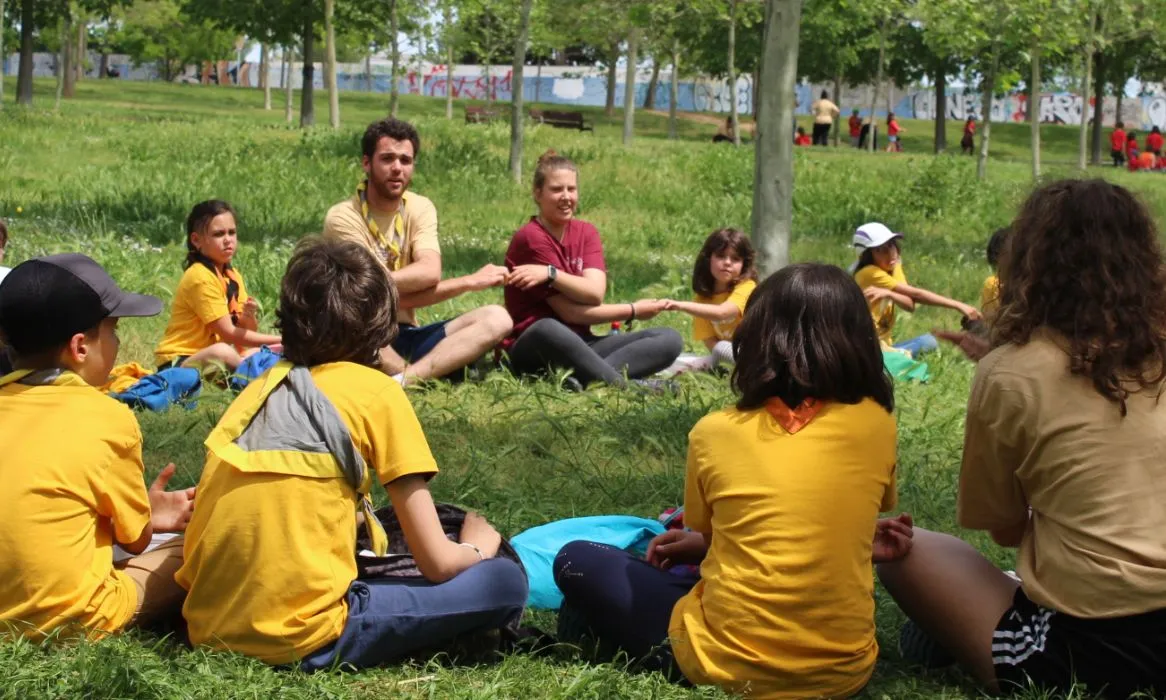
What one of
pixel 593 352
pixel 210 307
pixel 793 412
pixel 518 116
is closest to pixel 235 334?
pixel 210 307

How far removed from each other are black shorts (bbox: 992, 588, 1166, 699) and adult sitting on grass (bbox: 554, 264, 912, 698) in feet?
1.30

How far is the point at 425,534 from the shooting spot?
3.35 meters

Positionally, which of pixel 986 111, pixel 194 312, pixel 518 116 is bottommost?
pixel 194 312

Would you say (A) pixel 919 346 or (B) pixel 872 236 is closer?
(B) pixel 872 236

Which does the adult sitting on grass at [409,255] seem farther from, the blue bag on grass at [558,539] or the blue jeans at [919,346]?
the blue jeans at [919,346]

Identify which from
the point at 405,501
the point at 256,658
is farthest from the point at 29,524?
the point at 405,501

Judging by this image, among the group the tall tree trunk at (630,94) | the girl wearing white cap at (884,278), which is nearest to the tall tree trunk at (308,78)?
the tall tree trunk at (630,94)

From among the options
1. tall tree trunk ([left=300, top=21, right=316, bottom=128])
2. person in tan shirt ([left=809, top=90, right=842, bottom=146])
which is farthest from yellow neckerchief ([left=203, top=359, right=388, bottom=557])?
person in tan shirt ([left=809, top=90, right=842, bottom=146])

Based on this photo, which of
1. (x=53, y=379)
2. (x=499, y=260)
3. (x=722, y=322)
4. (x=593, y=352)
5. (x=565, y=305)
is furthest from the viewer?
(x=499, y=260)

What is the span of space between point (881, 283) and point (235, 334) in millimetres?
3809

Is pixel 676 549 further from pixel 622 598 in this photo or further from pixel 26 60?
pixel 26 60

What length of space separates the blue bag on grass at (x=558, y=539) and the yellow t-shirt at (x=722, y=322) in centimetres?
296

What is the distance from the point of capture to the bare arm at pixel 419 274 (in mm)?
6633

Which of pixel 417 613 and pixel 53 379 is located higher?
pixel 53 379
